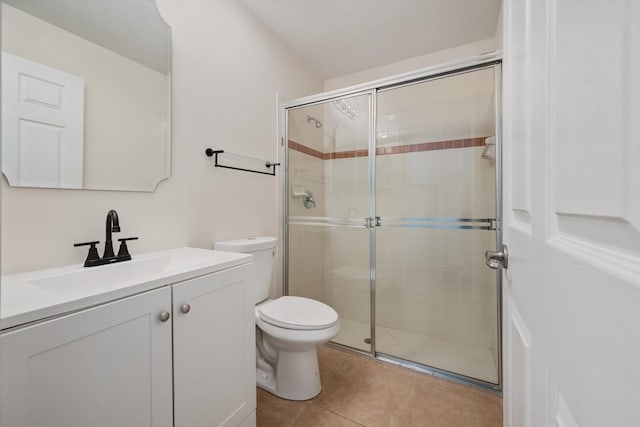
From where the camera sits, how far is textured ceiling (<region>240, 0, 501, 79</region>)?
1736 millimetres

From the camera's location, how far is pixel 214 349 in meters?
0.97

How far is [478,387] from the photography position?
1566 mm

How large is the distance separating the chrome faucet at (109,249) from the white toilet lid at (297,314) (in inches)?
29.2

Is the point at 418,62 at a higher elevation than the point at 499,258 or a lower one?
higher

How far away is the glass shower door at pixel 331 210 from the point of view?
2.07m

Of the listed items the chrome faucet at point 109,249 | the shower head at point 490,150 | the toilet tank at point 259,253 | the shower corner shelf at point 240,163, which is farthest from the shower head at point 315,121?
the chrome faucet at point 109,249

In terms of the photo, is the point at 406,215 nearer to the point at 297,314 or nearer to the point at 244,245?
the point at 297,314

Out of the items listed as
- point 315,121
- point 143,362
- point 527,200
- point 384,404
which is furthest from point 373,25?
point 384,404

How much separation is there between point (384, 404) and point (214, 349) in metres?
1.03

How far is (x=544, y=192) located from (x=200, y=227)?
148 centimetres

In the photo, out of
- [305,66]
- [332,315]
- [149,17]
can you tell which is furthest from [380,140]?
[149,17]

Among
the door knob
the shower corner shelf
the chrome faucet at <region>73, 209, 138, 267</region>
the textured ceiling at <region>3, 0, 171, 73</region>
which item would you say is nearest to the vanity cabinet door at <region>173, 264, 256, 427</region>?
the chrome faucet at <region>73, 209, 138, 267</region>

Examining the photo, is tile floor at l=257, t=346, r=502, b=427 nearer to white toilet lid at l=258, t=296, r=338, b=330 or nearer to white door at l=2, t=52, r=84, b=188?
white toilet lid at l=258, t=296, r=338, b=330

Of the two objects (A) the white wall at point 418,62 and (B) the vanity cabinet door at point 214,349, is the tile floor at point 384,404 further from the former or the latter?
(A) the white wall at point 418,62
